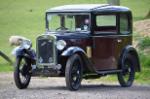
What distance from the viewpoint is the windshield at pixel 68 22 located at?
17.7 metres

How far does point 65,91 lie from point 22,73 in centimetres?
150

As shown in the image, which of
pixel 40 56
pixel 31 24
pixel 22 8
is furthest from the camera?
pixel 22 8

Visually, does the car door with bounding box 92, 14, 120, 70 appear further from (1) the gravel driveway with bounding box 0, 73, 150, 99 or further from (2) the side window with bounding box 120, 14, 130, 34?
(1) the gravel driveway with bounding box 0, 73, 150, 99

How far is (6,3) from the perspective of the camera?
4150 cm

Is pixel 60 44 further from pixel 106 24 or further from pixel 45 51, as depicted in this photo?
pixel 106 24

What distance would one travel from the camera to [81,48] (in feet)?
56.5

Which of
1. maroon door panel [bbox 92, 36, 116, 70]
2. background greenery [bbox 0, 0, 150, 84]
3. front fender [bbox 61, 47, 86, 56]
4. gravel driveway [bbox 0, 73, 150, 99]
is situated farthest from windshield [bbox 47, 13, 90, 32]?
background greenery [bbox 0, 0, 150, 84]

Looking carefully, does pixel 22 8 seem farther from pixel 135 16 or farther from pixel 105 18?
pixel 105 18

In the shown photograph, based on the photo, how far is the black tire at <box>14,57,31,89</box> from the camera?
1705cm

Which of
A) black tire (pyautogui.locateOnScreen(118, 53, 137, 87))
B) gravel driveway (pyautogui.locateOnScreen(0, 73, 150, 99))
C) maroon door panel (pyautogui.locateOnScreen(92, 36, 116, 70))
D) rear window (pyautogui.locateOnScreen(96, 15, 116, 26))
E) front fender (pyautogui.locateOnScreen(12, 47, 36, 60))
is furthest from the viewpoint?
black tire (pyautogui.locateOnScreen(118, 53, 137, 87))

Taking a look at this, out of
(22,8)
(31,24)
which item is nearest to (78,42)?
(31,24)

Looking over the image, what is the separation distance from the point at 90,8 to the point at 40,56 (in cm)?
169

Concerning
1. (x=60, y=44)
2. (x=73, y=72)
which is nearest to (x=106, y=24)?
(x=60, y=44)

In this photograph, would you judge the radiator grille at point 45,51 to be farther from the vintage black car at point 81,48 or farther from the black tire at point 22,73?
the black tire at point 22,73
